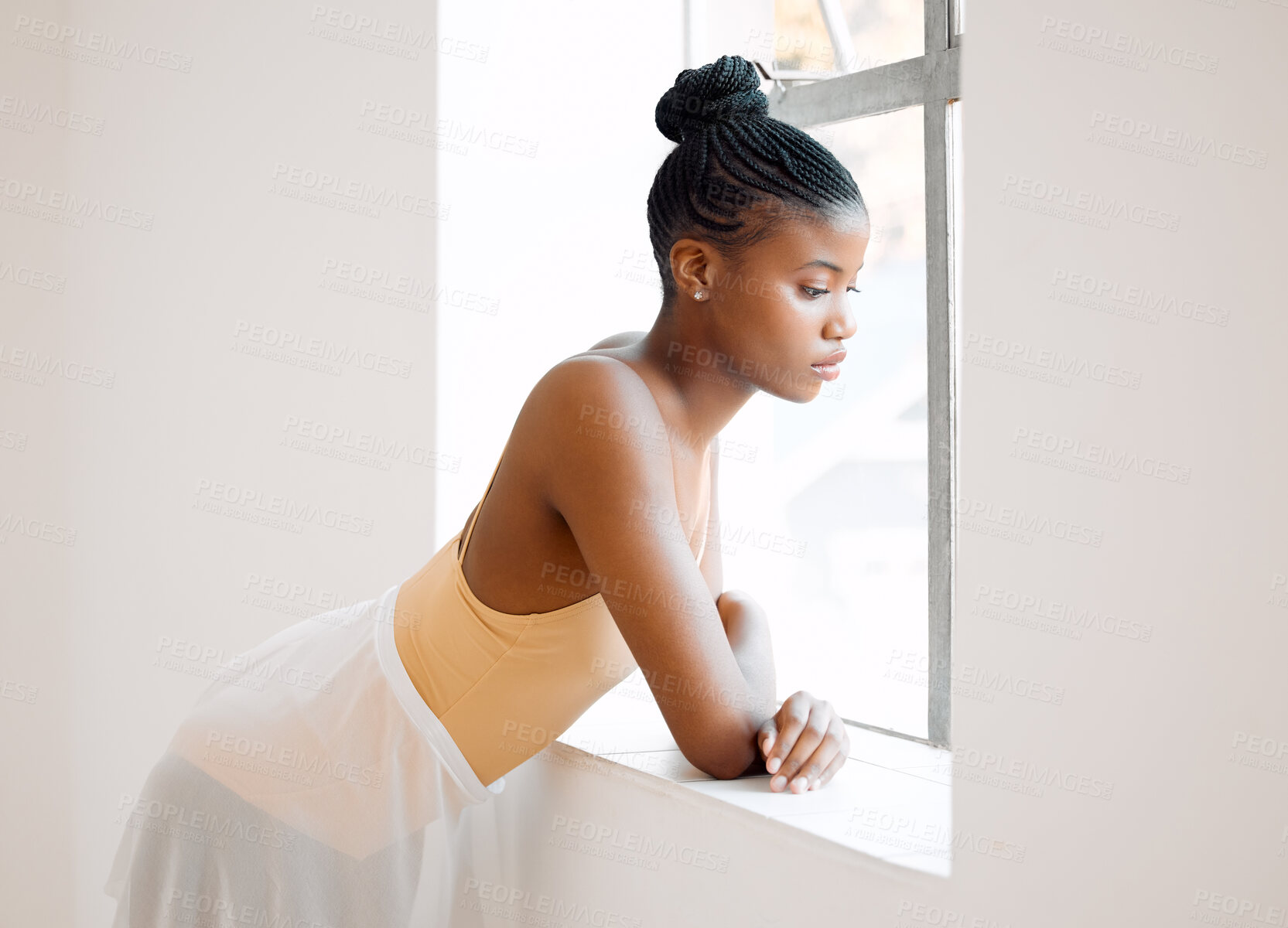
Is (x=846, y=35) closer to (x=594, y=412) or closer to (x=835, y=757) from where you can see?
(x=594, y=412)

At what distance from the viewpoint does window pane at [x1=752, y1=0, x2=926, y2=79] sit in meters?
1.49

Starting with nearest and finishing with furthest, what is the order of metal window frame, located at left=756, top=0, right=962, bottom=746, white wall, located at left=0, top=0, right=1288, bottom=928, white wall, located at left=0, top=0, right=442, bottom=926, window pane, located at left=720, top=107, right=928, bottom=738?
white wall, located at left=0, top=0, right=1288, bottom=928 → metal window frame, located at left=756, top=0, right=962, bottom=746 → window pane, located at left=720, top=107, right=928, bottom=738 → white wall, located at left=0, top=0, right=442, bottom=926

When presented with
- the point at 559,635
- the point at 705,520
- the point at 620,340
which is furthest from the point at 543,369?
the point at 559,635

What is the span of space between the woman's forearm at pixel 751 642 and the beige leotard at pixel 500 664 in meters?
0.13

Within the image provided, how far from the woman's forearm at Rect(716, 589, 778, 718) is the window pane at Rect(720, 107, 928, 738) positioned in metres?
0.34

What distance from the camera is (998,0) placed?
0.76 metres

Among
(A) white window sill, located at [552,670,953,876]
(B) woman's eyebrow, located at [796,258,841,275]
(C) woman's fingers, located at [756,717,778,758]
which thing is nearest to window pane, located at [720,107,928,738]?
(A) white window sill, located at [552,670,953,876]

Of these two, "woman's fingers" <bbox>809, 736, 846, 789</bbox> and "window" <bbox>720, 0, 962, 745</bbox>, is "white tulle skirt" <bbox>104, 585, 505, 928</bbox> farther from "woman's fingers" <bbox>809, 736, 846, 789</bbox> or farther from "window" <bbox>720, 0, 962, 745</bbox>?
"window" <bbox>720, 0, 962, 745</bbox>

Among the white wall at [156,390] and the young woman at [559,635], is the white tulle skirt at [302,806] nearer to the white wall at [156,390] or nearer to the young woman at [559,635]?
the young woman at [559,635]

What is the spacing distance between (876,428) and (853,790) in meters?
0.65

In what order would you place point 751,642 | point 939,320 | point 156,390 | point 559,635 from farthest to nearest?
point 156,390, point 939,320, point 751,642, point 559,635

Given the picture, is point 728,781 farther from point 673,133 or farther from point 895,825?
point 673,133

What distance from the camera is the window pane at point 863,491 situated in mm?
1517

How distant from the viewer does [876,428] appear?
5.17ft
